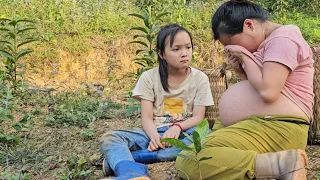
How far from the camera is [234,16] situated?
2252mm

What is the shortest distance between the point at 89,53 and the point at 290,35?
15.6 feet

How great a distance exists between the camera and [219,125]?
2.49 m

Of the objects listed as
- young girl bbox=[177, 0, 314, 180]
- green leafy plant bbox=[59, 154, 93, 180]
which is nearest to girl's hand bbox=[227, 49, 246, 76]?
young girl bbox=[177, 0, 314, 180]

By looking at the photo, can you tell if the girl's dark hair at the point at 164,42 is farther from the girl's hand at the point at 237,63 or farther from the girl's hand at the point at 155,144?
the girl's hand at the point at 237,63

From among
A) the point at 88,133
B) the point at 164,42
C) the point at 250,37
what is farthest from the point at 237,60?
the point at 88,133

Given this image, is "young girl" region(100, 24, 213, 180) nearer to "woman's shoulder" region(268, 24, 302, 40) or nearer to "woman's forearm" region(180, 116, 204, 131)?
"woman's forearm" region(180, 116, 204, 131)

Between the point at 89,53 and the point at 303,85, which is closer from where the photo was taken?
the point at 303,85

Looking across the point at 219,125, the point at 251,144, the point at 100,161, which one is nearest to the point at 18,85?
the point at 100,161

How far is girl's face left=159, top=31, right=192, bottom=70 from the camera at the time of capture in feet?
9.08

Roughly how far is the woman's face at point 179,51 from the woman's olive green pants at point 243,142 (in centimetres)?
70

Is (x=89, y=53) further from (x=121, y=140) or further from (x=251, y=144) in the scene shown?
(x=251, y=144)

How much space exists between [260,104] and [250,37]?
0.35 m

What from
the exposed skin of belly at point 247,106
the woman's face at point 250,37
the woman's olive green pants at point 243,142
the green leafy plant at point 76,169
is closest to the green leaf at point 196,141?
the woman's olive green pants at point 243,142

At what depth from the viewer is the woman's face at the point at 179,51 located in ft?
9.08
